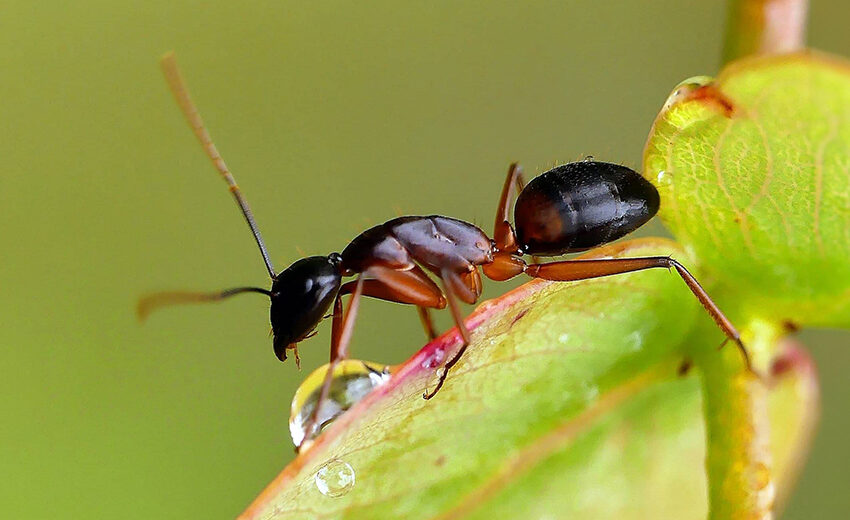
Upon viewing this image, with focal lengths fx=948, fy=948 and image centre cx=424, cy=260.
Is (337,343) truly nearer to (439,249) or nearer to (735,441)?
(439,249)

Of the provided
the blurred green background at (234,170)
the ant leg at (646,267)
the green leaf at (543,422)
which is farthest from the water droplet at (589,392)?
the blurred green background at (234,170)

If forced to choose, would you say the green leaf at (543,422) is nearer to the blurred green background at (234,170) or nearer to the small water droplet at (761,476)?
the small water droplet at (761,476)

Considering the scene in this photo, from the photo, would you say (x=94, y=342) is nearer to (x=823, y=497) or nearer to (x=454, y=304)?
(x=454, y=304)

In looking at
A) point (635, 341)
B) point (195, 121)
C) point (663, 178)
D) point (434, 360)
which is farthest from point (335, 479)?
point (195, 121)

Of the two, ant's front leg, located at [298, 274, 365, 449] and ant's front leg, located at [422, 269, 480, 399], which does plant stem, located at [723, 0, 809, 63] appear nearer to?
ant's front leg, located at [422, 269, 480, 399]

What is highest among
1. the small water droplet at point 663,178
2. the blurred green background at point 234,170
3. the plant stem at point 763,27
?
the plant stem at point 763,27

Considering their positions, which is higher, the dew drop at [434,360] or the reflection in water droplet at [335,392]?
the dew drop at [434,360]
